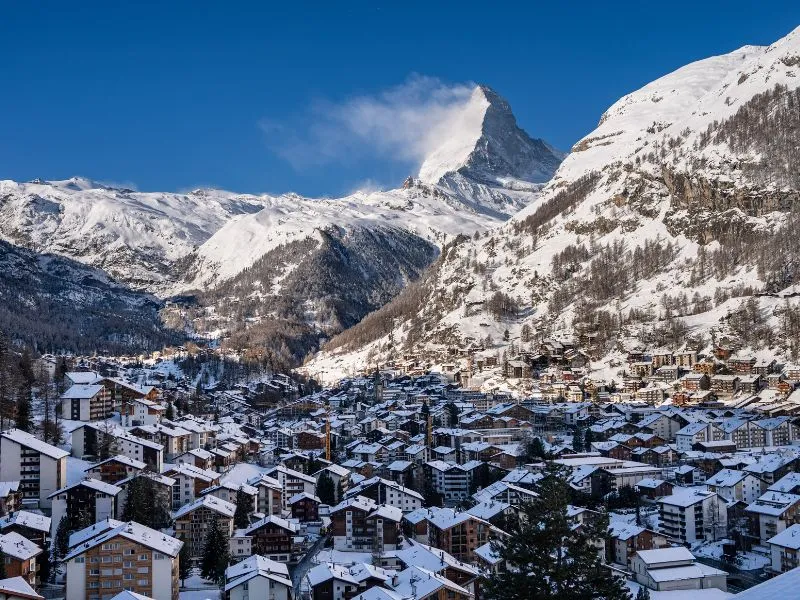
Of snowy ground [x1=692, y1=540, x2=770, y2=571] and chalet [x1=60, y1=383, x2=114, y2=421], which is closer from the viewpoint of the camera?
snowy ground [x1=692, y1=540, x2=770, y2=571]

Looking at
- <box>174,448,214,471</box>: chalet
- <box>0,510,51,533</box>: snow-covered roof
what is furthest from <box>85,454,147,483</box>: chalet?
<box>0,510,51,533</box>: snow-covered roof

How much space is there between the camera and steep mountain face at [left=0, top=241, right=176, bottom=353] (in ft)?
400

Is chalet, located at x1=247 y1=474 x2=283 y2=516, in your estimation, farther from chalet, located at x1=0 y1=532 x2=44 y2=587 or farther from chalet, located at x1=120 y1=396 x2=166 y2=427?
chalet, located at x1=120 y1=396 x2=166 y2=427

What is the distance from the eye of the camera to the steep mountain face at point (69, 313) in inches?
4801

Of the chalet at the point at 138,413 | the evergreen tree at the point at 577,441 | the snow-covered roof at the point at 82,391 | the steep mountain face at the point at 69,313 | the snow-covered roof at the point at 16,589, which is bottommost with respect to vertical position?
the evergreen tree at the point at 577,441

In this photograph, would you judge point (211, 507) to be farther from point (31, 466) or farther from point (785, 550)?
point (785, 550)

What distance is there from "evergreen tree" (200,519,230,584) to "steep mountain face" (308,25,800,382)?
4777cm

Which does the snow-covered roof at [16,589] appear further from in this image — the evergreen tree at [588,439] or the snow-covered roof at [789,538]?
the evergreen tree at [588,439]

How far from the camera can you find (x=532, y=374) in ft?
Result: 243

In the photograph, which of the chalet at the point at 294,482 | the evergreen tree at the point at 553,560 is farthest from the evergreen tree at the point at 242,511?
the evergreen tree at the point at 553,560

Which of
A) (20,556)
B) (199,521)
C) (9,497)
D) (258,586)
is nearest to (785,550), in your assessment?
(258,586)

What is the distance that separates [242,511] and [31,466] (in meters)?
8.35

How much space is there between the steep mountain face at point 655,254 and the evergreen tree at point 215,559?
47770 millimetres

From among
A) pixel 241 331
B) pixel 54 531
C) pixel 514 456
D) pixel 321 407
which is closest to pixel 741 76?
pixel 321 407
